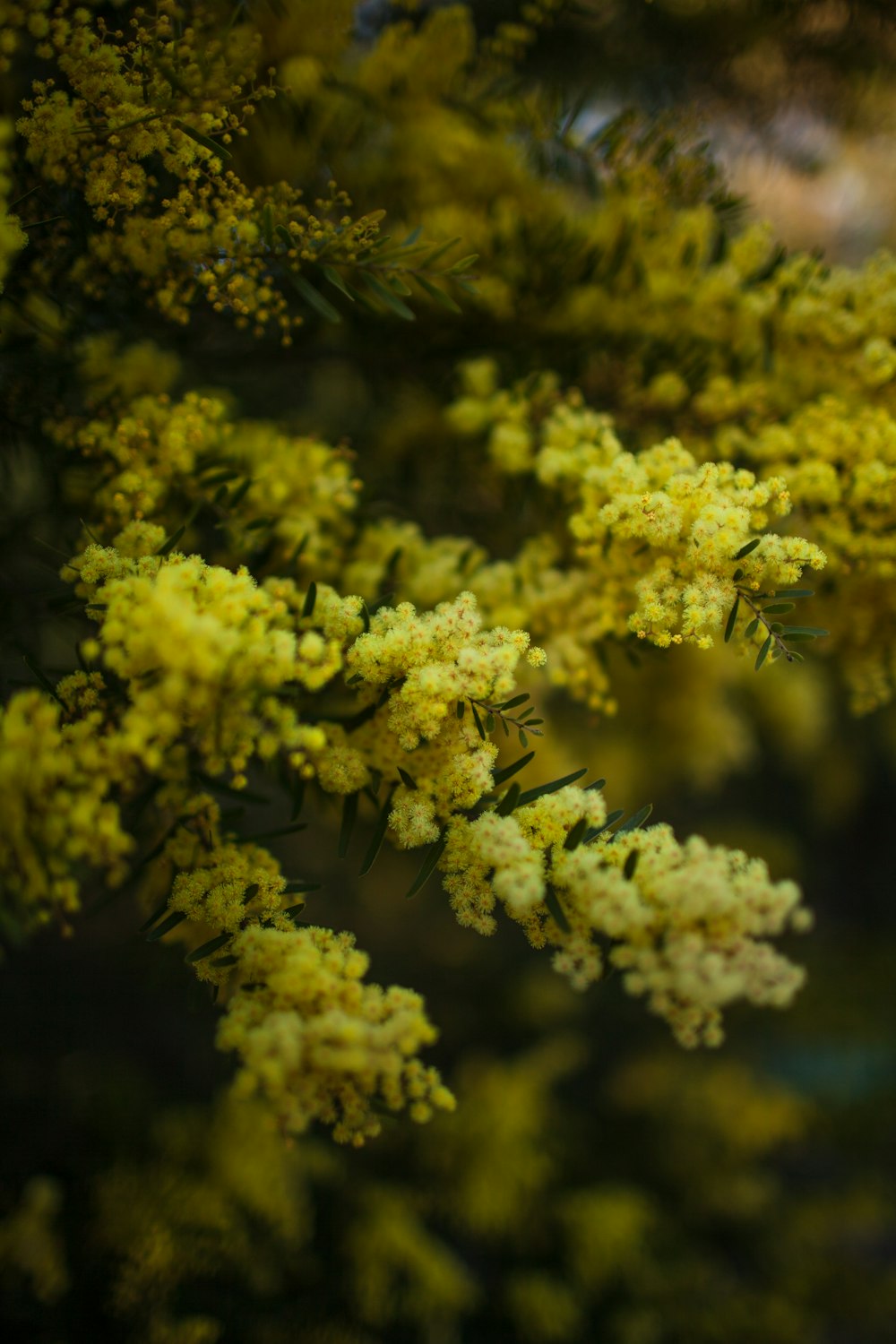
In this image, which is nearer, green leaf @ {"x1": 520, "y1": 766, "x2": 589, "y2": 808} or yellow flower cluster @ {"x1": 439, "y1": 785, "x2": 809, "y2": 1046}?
yellow flower cluster @ {"x1": 439, "y1": 785, "x2": 809, "y2": 1046}

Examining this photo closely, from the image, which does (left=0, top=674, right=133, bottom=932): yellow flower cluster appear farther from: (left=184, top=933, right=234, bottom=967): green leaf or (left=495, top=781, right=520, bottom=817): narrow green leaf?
(left=495, top=781, right=520, bottom=817): narrow green leaf

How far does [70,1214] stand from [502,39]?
2.90 m

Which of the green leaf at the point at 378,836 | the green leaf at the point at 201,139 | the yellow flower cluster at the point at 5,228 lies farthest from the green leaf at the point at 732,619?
the yellow flower cluster at the point at 5,228

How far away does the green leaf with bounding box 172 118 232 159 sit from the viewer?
100 centimetres

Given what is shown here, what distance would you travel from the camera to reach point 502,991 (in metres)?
3.26

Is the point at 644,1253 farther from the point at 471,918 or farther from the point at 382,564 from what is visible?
the point at 382,564

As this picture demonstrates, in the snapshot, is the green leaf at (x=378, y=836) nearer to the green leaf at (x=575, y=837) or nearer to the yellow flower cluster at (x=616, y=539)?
the green leaf at (x=575, y=837)

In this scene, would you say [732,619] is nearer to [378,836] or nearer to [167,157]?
[378,836]

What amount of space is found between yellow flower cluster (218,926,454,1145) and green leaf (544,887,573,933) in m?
0.19

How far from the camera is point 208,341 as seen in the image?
1.63m

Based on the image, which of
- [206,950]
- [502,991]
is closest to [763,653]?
[206,950]

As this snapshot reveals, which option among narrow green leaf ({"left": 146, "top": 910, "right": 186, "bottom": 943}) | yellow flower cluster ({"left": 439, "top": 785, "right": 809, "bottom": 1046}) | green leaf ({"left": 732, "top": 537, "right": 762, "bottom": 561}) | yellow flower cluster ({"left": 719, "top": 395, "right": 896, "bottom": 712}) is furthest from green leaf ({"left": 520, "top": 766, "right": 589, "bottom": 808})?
yellow flower cluster ({"left": 719, "top": 395, "right": 896, "bottom": 712})

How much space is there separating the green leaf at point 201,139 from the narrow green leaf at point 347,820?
0.90 meters

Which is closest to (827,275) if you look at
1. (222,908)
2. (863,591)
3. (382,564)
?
(863,591)
